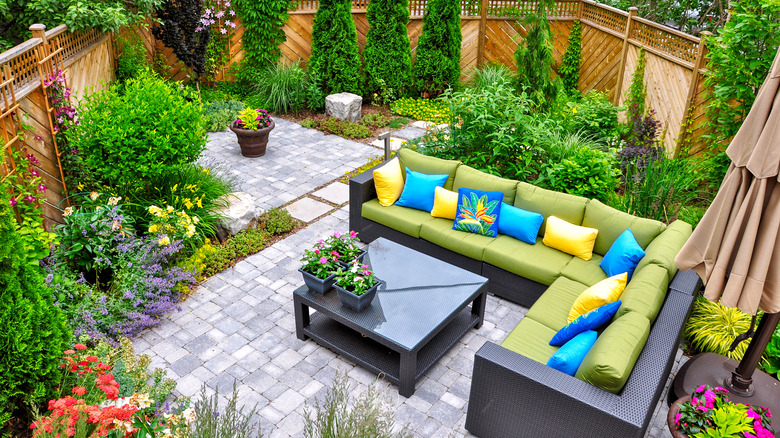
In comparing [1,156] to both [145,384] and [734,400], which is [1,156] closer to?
[145,384]

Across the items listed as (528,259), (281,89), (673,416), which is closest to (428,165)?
(528,259)

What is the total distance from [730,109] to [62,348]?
22.0 ft

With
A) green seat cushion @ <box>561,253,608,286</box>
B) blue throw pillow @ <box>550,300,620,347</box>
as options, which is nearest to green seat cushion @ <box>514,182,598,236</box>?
green seat cushion @ <box>561,253,608,286</box>

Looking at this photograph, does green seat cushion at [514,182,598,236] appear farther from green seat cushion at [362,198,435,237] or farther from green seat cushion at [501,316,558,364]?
green seat cushion at [501,316,558,364]

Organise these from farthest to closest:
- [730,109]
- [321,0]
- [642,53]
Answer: [321,0], [642,53], [730,109]

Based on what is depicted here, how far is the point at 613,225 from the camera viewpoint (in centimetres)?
492

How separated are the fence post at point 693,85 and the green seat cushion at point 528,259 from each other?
342cm

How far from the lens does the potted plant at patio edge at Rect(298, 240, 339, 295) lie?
448 cm

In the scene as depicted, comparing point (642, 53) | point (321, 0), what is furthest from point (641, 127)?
point (321, 0)

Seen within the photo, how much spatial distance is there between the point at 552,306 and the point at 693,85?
4.38 meters

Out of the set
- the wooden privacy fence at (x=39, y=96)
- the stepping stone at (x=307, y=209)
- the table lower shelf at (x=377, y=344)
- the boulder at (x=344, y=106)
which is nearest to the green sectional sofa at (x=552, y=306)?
the table lower shelf at (x=377, y=344)

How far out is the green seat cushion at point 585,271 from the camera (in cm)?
480

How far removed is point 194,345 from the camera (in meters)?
4.65

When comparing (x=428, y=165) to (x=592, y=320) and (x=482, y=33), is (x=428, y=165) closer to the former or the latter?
(x=592, y=320)
